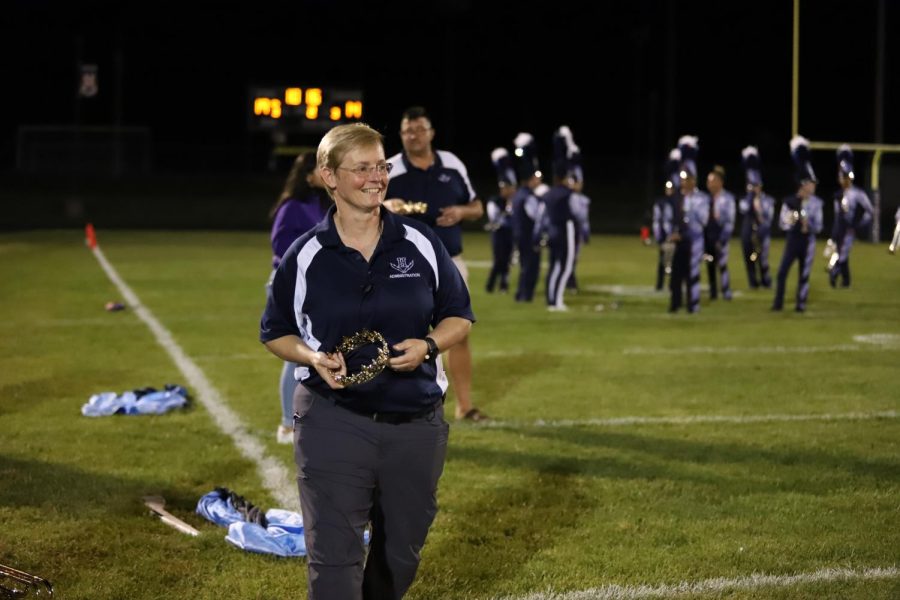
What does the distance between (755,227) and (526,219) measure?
3776 millimetres

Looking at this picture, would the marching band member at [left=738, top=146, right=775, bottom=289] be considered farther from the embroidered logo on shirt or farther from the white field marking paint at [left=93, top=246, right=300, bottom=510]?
the embroidered logo on shirt

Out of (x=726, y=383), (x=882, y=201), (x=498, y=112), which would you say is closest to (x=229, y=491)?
(x=726, y=383)

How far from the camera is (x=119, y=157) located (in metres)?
48.0

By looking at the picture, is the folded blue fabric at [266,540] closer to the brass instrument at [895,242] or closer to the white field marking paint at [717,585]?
the white field marking paint at [717,585]

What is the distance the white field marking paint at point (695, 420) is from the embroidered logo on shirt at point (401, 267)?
15.1 ft

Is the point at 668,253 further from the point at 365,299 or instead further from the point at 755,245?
the point at 365,299

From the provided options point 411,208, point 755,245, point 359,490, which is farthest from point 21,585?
point 755,245

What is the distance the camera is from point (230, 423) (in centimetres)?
855

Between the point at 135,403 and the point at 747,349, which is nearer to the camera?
the point at 135,403

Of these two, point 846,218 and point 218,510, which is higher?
point 846,218

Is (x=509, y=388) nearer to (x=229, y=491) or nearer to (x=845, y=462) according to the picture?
(x=845, y=462)

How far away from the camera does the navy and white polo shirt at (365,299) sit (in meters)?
3.89

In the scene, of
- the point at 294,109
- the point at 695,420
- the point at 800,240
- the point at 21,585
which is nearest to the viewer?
the point at 21,585

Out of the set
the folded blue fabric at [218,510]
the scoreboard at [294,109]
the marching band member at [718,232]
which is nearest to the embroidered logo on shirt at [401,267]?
the folded blue fabric at [218,510]
